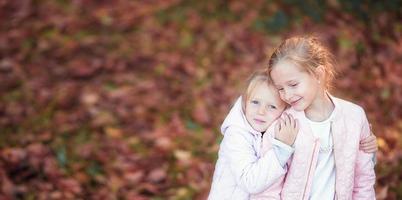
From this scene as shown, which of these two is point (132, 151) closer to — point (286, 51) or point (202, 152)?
point (202, 152)

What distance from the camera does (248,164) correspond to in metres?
2.56

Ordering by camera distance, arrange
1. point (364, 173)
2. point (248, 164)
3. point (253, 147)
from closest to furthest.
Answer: point (248, 164)
point (253, 147)
point (364, 173)

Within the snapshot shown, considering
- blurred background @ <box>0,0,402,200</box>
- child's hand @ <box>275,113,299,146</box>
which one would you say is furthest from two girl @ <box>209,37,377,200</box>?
blurred background @ <box>0,0,402,200</box>

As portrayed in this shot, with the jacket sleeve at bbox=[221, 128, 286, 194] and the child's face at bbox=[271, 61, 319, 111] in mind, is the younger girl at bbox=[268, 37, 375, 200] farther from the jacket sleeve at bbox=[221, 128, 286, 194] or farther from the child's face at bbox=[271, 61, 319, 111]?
the jacket sleeve at bbox=[221, 128, 286, 194]

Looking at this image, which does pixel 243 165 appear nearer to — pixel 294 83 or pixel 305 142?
pixel 305 142

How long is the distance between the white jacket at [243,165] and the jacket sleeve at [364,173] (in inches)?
16.6

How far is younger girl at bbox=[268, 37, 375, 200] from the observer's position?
2596 millimetres

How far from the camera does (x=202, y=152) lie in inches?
209

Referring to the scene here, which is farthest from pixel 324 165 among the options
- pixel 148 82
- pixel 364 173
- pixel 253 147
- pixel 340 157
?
pixel 148 82

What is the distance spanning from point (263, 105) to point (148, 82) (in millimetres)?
3869

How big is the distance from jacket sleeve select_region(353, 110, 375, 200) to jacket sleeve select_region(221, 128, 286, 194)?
0.47 meters

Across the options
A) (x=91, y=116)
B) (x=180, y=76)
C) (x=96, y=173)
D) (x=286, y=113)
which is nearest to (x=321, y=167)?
(x=286, y=113)

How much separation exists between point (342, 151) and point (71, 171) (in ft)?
9.45

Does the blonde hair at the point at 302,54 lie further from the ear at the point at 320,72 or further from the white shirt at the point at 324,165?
the white shirt at the point at 324,165
